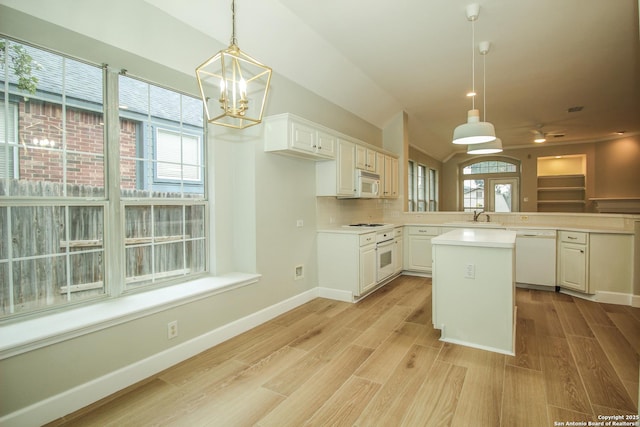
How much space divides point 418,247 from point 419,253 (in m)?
0.10

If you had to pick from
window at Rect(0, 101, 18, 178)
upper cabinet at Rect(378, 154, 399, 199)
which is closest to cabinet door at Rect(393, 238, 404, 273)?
upper cabinet at Rect(378, 154, 399, 199)

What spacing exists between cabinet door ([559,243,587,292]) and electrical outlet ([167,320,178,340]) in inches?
188

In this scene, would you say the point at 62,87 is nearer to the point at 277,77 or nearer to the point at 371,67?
the point at 277,77

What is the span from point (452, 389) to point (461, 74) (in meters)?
3.97

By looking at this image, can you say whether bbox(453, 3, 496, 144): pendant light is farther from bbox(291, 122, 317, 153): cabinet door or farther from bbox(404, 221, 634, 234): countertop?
bbox(404, 221, 634, 234): countertop

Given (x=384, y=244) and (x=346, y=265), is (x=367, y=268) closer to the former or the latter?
(x=346, y=265)

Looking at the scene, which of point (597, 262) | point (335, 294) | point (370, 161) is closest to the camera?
point (597, 262)

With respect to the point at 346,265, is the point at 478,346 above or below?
below

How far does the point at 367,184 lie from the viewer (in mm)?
4711

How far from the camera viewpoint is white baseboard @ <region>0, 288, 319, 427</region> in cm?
177

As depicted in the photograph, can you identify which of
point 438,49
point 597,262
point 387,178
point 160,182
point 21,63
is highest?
point 438,49

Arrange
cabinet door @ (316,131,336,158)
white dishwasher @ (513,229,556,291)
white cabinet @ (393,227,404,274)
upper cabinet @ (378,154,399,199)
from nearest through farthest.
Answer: cabinet door @ (316,131,336,158), white dishwasher @ (513,229,556,291), white cabinet @ (393,227,404,274), upper cabinet @ (378,154,399,199)

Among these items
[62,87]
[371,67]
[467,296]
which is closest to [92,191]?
[62,87]

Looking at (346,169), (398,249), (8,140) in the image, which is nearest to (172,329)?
(8,140)
